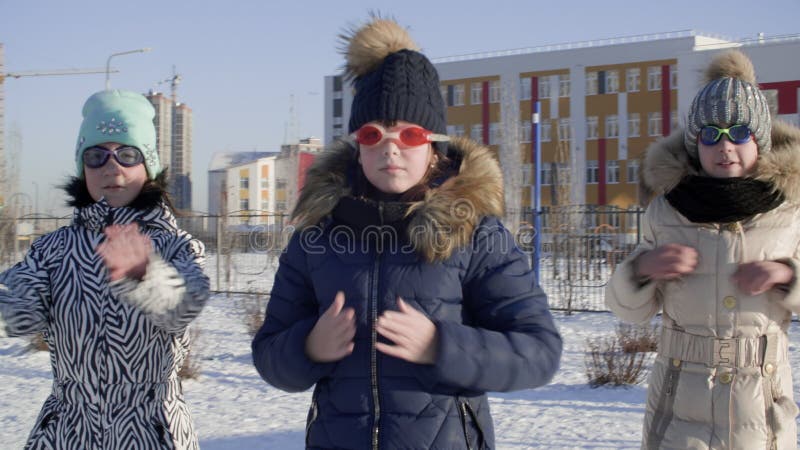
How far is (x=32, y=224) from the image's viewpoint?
1917 centimetres

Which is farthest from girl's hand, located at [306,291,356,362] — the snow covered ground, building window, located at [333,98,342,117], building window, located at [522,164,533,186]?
building window, located at [333,98,342,117]

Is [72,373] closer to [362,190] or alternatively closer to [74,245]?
[74,245]

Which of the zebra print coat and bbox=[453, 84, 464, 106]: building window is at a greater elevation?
bbox=[453, 84, 464, 106]: building window

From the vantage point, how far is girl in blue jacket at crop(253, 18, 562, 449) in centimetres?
183

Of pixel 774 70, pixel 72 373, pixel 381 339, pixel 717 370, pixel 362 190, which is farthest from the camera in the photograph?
pixel 774 70

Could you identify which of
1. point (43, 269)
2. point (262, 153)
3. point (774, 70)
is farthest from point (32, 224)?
point (262, 153)

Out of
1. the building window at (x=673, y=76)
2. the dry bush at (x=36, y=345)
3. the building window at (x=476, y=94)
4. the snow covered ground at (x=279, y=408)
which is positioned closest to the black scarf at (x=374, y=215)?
the snow covered ground at (x=279, y=408)

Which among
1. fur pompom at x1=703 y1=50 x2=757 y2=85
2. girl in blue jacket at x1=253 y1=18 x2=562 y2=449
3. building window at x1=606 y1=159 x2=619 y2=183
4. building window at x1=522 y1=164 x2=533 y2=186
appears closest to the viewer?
girl in blue jacket at x1=253 y1=18 x2=562 y2=449

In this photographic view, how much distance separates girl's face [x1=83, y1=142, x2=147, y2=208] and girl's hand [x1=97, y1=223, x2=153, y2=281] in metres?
0.30

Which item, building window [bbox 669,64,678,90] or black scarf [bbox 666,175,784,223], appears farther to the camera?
building window [bbox 669,64,678,90]

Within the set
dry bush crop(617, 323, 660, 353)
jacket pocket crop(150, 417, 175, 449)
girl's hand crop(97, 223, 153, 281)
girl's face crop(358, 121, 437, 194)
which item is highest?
girl's face crop(358, 121, 437, 194)

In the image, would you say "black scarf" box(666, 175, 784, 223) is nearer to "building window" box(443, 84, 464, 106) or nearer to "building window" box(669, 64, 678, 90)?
"building window" box(669, 64, 678, 90)

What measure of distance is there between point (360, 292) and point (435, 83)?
0.64 metres

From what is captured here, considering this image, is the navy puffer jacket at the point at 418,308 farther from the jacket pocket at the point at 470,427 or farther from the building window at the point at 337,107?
the building window at the point at 337,107
